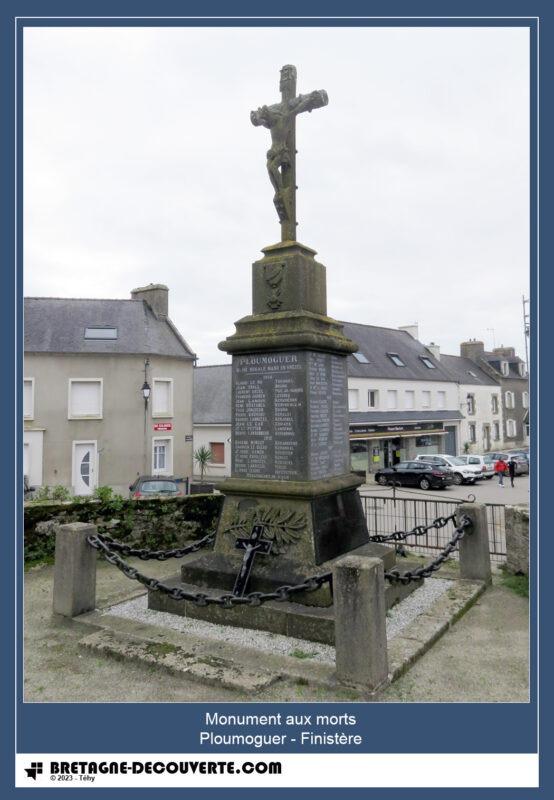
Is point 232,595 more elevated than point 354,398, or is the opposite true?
point 354,398

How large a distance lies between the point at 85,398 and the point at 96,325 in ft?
11.3

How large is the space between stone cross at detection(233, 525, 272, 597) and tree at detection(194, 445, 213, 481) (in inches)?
906

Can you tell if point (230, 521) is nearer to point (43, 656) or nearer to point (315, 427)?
point (315, 427)

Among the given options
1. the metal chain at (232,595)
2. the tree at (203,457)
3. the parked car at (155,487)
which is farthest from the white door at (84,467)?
the metal chain at (232,595)

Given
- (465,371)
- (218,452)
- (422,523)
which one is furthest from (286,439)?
(465,371)

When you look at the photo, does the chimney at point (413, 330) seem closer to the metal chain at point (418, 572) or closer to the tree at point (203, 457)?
the tree at point (203, 457)

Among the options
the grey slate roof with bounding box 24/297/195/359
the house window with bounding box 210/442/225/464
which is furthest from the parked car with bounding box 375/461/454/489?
the grey slate roof with bounding box 24/297/195/359

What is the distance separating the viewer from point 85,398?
2191 centimetres

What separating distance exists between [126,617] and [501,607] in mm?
4392

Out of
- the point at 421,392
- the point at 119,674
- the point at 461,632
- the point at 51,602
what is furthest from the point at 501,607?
the point at 421,392

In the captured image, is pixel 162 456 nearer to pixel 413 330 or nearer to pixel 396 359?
pixel 396 359

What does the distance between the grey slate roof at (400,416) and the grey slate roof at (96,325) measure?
34.4 ft

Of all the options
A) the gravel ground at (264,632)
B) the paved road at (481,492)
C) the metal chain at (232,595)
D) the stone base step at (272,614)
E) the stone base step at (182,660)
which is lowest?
the paved road at (481,492)

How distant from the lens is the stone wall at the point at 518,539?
7.36 m
